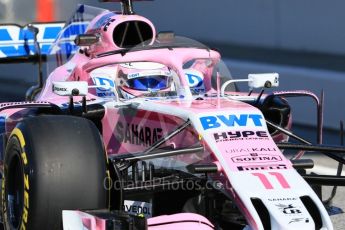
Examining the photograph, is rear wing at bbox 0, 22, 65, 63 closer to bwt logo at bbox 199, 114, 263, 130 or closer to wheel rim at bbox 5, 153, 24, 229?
wheel rim at bbox 5, 153, 24, 229

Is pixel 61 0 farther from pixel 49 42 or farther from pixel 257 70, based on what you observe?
pixel 49 42

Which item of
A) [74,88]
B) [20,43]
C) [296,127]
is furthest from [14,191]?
[296,127]

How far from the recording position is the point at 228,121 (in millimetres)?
5070

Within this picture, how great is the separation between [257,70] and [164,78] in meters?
4.38

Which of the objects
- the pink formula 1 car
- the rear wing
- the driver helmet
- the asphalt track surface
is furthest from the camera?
the rear wing

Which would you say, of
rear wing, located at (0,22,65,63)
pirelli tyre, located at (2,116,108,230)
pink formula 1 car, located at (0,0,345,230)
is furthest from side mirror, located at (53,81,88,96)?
rear wing, located at (0,22,65,63)

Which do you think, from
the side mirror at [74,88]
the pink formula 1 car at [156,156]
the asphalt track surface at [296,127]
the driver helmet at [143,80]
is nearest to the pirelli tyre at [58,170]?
the pink formula 1 car at [156,156]

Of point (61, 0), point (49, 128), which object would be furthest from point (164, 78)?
point (61, 0)

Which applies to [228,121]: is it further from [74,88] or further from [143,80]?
[143,80]

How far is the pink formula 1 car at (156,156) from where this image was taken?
181 inches

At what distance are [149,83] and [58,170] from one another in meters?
1.71

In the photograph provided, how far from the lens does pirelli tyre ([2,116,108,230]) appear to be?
4.64 m

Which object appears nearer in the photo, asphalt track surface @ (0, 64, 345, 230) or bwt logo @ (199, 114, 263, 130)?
bwt logo @ (199, 114, 263, 130)

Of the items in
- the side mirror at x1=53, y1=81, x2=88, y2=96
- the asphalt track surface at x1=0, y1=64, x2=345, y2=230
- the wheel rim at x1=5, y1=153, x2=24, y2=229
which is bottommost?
the asphalt track surface at x1=0, y1=64, x2=345, y2=230
